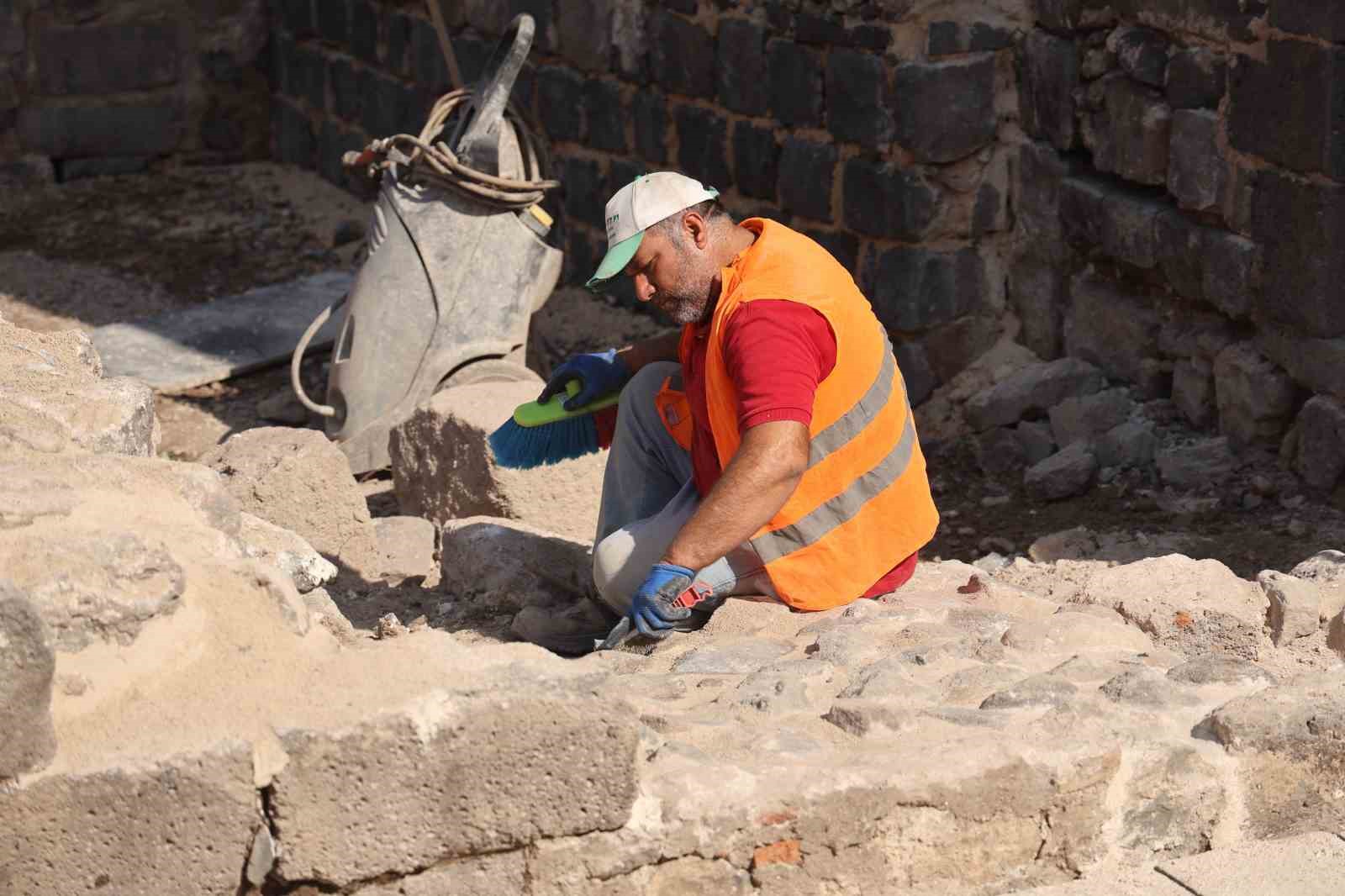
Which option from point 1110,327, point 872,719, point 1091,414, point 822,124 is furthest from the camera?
point 822,124

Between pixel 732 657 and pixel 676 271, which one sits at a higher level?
pixel 676 271

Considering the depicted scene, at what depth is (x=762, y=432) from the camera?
3.58 metres

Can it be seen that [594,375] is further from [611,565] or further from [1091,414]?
[1091,414]

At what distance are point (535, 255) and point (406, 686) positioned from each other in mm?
4063

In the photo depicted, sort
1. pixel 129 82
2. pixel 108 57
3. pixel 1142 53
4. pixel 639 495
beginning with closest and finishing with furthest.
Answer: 1. pixel 639 495
2. pixel 1142 53
3. pixel 108 57
4. pixel 129 82

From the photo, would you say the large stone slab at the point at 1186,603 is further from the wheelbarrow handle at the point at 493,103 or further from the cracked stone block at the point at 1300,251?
the wheelbarrow handle at the point at 493,103

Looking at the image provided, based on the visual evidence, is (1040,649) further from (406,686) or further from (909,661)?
(406,686)

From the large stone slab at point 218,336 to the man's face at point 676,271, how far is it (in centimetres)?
375

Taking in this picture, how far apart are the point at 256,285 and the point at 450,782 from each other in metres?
6.91

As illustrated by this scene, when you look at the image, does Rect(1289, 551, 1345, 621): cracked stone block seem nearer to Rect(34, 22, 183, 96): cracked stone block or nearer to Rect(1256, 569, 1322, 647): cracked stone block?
Rect(1256, 569, 1322, 647): cracked stone block

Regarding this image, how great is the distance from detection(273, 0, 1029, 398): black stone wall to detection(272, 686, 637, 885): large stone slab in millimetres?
4081

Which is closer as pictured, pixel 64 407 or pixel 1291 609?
pixel 64 407

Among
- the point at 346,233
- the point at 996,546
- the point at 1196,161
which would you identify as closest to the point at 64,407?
the point at 996,546

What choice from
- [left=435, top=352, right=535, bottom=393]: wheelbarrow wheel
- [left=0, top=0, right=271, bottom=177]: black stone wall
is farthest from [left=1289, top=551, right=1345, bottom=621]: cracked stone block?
[left=0, top=0, right=271, bottom=177]: black stone wall
